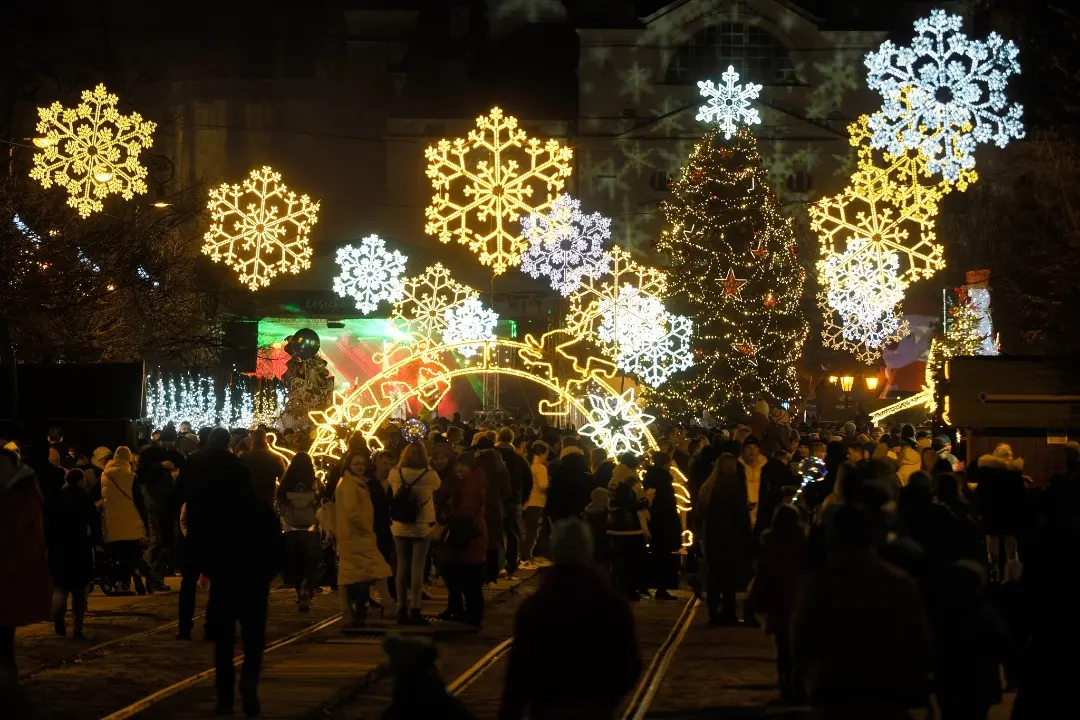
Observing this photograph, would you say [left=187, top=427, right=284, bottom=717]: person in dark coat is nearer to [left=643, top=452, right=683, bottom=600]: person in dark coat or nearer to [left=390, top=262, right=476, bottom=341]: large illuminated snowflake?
[left=643, top=452, right=683, bottom=600]: person in dark coat

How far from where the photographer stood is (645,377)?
152 ft

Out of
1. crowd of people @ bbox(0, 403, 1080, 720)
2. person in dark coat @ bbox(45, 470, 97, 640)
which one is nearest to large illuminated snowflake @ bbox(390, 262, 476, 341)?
crowd of people @ bbox(0, 403, 1080, 720)

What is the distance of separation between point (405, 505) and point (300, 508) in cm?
282

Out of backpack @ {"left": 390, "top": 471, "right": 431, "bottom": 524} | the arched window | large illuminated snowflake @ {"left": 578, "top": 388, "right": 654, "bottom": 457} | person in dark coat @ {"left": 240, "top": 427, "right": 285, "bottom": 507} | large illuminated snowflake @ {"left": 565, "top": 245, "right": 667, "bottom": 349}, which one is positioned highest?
the arched window

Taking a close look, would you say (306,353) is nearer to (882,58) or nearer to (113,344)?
(113,344)

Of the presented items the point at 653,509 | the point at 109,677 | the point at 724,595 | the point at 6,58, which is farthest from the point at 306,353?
the point at 109,677

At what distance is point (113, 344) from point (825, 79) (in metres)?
33.4

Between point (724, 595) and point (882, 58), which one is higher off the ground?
point (882, 58)

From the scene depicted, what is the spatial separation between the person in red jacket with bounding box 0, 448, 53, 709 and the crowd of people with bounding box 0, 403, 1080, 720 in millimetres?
16

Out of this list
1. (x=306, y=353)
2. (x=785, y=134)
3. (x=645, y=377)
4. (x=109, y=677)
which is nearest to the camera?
(x=109, y=677)

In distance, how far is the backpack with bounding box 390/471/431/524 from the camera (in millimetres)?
17531

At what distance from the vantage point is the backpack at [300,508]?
19891mm

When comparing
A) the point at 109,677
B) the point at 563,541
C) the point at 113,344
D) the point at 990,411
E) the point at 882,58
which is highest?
the point at 882,58

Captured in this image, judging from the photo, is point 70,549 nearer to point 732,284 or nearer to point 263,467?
point 263,467
